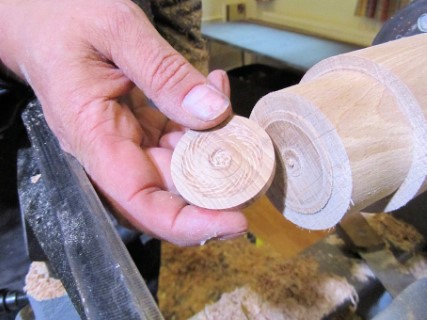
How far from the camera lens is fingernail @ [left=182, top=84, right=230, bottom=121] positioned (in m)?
0.47

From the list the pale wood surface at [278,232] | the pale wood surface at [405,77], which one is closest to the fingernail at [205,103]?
the pale wood surface at [405,77]

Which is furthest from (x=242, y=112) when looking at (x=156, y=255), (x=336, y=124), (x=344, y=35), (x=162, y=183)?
(x=336, y=124)

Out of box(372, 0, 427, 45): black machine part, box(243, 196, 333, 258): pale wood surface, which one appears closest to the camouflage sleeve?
box(372, 0, 427, 45): black machine part

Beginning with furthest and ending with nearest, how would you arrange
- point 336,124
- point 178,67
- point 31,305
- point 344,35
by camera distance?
1. point 344,35
2. point 31,305
3. point 178,67
4. point 336,124

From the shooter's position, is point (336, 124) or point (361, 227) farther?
point (361, 227)

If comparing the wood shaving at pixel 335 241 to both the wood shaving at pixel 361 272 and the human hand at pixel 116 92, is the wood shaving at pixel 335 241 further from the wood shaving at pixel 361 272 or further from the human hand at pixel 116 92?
the human hand at pixel 116 92

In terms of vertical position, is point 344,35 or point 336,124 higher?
point 336,124

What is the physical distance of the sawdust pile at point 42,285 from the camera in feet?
2.04

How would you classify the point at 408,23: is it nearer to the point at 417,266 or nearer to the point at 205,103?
the point at 205,103

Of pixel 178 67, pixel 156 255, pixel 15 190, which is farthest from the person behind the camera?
pixel 156 255

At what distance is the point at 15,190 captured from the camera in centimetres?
80

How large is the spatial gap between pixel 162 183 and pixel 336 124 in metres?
0.26

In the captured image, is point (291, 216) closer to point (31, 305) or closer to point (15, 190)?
point (31, 305)

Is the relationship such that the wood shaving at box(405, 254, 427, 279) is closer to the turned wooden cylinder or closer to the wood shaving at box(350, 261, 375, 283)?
the wood shaving at box(350, 261, 375, 283)
